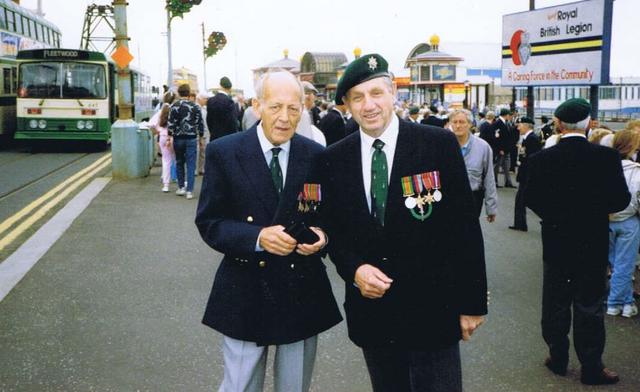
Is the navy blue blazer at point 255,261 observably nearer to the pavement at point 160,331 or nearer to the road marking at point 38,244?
the pavement at point 160,331

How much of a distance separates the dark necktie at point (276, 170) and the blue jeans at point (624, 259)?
4150 millimetres

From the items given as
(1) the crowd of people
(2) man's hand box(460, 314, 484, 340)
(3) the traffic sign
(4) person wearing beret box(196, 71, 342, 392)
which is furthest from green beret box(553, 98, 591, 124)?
(3) the traffic sign

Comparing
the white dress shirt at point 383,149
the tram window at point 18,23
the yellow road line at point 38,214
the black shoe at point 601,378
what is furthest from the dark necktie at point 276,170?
the tram window at point 18,23

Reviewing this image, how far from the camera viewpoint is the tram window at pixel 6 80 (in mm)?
22438

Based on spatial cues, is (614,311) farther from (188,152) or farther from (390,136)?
(188,152)

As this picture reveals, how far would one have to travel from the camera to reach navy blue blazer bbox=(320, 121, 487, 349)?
279 cm

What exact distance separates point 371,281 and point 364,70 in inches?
33.8

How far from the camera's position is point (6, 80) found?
22844mm

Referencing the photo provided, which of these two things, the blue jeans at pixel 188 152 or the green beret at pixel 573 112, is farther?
the blue jeans at pixel 188 152


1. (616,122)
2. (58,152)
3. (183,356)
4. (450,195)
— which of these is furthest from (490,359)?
(616,122)

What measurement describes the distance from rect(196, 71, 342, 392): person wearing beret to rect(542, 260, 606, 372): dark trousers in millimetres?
2298

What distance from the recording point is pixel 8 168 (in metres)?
17.2

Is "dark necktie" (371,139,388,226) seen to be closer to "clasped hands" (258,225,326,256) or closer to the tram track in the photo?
"clasped hands" (258,225,326,256)

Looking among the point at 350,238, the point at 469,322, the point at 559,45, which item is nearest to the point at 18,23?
the point at 559,45
